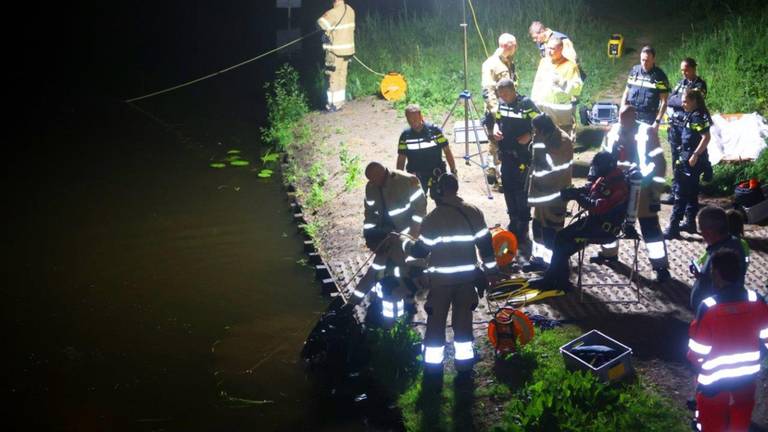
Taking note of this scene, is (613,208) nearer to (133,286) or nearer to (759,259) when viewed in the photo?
(759,259)

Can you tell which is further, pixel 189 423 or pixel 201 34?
pixel 201 34

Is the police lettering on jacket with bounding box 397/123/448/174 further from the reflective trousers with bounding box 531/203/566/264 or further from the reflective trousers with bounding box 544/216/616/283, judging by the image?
the reflective trousers with bounding box 544/216/616/283

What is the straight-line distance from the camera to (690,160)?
10172 millimetres

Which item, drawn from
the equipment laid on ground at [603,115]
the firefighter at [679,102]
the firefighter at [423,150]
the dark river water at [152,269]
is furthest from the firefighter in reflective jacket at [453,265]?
the equipment laid on ground at [603,115]

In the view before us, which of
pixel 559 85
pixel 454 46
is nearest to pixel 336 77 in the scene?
pixel 454 46

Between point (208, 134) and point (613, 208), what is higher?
point (613, 208)

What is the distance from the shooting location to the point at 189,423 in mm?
7895

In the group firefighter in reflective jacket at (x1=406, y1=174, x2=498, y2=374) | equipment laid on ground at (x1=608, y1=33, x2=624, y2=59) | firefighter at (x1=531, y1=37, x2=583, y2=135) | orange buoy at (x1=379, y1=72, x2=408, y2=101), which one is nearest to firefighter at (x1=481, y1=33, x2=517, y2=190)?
firefighter at (x1=531, y1=37, x2=583, y2=135)

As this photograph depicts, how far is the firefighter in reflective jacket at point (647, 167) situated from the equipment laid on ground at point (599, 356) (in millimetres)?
1910

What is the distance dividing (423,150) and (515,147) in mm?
1226

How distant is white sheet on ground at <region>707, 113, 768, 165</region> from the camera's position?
12.3 m

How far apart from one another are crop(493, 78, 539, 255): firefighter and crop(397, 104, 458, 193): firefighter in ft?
2.86

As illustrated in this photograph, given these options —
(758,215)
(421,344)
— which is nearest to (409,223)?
(421,344)

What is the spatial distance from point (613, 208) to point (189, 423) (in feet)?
15.4
